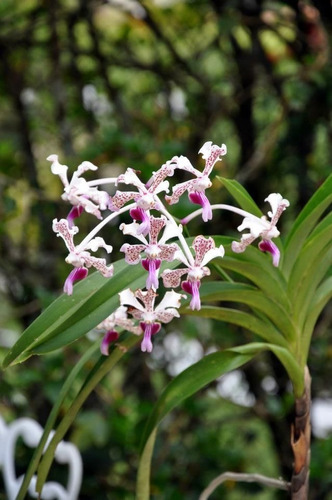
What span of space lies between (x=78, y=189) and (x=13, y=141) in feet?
5.09

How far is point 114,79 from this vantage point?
239 cm

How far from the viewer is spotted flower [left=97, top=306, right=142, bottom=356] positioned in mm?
778

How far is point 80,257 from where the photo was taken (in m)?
0.66

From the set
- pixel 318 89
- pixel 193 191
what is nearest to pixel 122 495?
pixel 318 89

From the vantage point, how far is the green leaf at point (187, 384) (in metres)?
0.82

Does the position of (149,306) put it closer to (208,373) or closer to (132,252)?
(132,252)

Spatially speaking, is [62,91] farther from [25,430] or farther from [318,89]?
[25,430]

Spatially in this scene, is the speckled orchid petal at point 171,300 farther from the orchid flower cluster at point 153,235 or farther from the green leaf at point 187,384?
the green leaf at point 187,384

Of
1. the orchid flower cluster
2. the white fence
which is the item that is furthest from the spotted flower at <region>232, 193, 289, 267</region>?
the white fence

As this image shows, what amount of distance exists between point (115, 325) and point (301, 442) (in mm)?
219

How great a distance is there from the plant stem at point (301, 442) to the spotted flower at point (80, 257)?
0.27 meters

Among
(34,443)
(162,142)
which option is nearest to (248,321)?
(34,443)

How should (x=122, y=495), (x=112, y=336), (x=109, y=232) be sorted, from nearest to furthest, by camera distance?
(x=112, y=336) → (x=122, y=495) → (x=109, y=232)

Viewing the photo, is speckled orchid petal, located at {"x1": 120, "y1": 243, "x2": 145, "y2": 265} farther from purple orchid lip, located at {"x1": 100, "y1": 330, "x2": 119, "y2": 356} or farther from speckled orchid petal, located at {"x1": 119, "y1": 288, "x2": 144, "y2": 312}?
purple orchid lip, located at {"x1": 100, "y1": 330, "x2": 119, "y2": 356}
